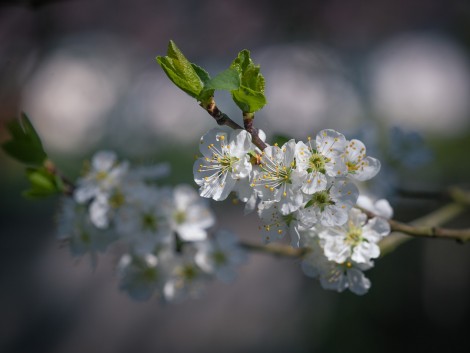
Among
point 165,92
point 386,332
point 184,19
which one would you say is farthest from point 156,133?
point 386,332

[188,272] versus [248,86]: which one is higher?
[248,86]

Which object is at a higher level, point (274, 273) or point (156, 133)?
point (156, 133)

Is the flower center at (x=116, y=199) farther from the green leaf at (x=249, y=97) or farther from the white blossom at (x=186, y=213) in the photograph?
the green leaf at (x=249, y=97)

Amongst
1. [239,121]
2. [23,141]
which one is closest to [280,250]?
[23,141]

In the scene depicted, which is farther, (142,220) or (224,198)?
(142,220)

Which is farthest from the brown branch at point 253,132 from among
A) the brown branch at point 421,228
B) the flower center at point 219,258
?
the flower center at point 219,258

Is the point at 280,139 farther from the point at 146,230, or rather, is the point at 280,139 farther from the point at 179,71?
the point at 146,230

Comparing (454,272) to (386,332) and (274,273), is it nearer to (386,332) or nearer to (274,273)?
(386,332)
